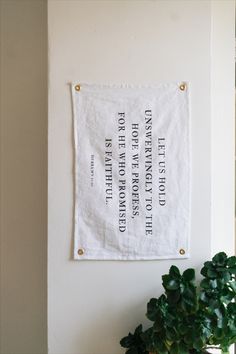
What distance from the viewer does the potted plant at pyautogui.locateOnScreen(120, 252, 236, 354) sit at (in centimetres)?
104

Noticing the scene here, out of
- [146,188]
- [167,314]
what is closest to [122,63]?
[146,188]

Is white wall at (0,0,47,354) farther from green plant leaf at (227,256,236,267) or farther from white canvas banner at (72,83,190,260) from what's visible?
green plant leaf at (227,256,236,267)

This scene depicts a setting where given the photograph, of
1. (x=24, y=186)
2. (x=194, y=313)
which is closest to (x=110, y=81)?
(x=24, y=186)

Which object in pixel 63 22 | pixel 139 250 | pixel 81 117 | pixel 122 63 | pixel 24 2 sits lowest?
pixel 139 250

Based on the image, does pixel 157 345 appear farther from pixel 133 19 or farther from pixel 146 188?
pixel 133 19

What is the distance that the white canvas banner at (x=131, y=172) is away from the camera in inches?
47.5

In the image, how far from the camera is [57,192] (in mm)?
1216

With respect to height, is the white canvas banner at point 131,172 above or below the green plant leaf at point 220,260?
above

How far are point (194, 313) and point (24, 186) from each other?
3.02 ft

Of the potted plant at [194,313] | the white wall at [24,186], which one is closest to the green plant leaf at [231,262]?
the potted plant at [194,313]

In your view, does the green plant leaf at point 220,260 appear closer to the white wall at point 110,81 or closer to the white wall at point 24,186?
the white wall at point 110,81

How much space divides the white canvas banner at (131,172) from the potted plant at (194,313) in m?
0.15

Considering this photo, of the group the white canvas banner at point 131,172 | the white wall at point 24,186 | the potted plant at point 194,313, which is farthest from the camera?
the white wall at point 24,186

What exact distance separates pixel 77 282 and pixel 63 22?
102 cm
